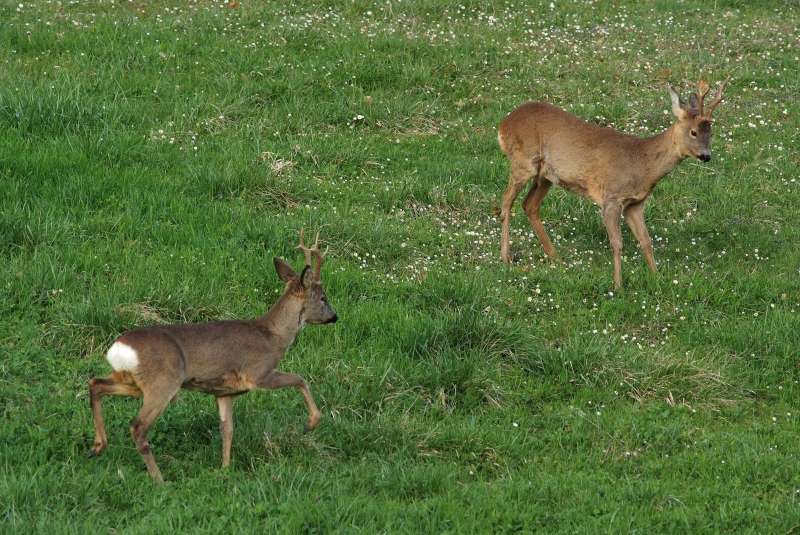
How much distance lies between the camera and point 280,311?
716cm

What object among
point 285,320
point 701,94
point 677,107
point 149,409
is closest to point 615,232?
point 677,107

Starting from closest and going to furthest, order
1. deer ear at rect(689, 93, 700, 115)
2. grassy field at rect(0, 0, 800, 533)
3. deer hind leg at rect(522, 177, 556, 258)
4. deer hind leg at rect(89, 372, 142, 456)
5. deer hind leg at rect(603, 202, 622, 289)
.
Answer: deer hind leg at rect(89, 372, 142, 456)
grassy field at rect(0, 0, 800, 533)
deer hind leg at rect(603, 202, 622, 289)
deer ear at rect(689, 93, 700, 115)
deer hind leg at rect(522, 177, 556, 258)

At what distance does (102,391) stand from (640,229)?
209 inches

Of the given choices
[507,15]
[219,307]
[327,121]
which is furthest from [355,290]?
[507,15]

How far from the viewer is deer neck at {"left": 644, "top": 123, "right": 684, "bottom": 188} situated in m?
10.4

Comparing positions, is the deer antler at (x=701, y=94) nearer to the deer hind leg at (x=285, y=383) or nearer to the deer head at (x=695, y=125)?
the deer head at (x=695, y=125)

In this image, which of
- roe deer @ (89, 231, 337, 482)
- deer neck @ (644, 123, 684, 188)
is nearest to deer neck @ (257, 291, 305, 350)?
roe deer @ (89, 231, 337, 482)

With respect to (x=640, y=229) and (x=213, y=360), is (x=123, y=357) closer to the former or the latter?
(x=213, y=360)

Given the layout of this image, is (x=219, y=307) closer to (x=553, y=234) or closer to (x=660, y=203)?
(x=553, y=234)

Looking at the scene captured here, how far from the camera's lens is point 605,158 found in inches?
412

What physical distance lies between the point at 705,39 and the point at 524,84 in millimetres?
2948

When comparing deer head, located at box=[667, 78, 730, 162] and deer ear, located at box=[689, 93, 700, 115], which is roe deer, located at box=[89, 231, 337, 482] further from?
deer ear, located at box=[689, 93, 700, 115]

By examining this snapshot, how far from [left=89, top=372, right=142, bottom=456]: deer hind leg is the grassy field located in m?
0.15

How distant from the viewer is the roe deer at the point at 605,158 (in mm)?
10297
